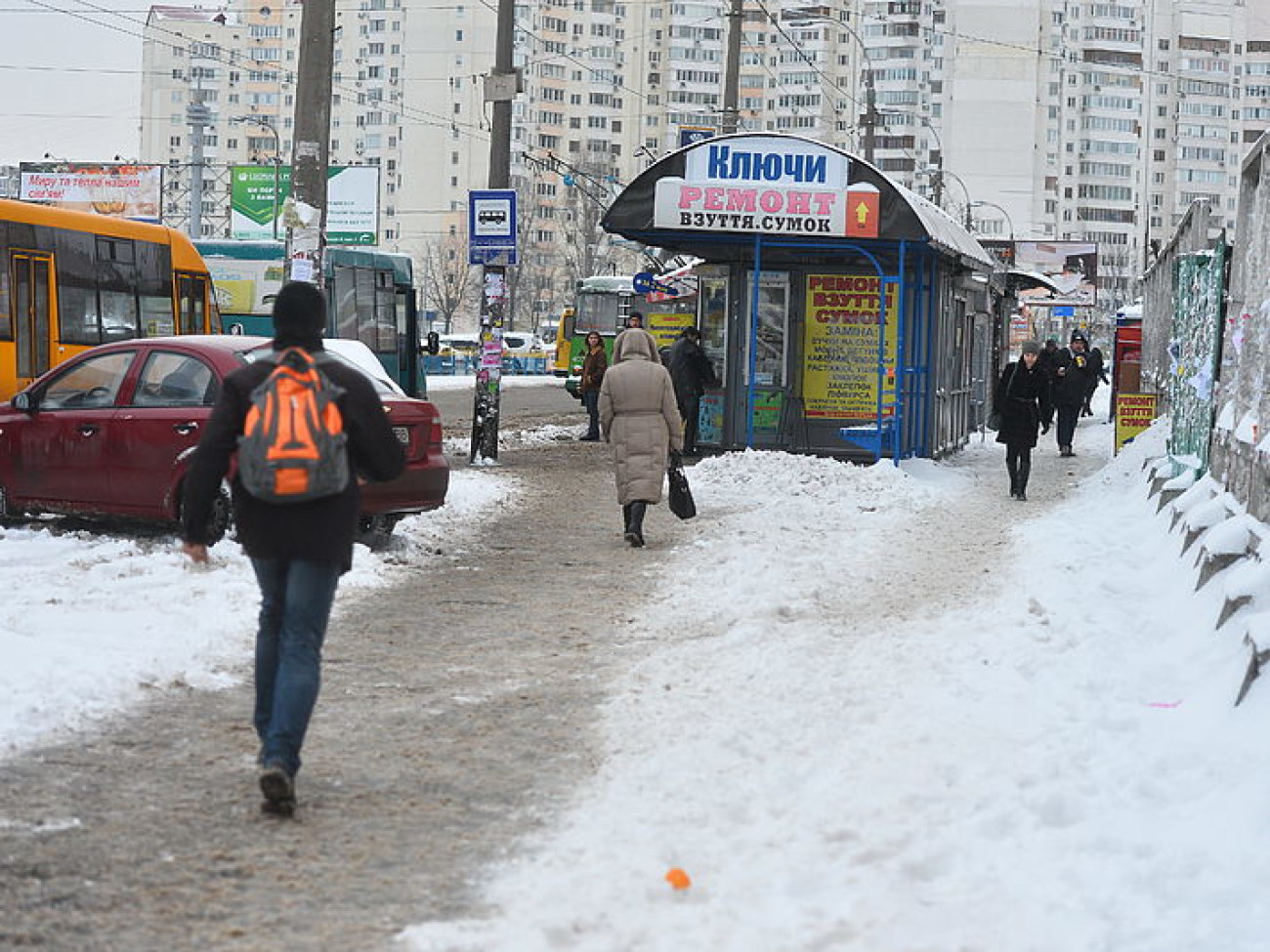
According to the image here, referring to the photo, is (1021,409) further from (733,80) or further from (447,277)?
(447,277)

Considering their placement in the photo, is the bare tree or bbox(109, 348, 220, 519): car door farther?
the bare tree

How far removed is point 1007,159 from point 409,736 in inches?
4704

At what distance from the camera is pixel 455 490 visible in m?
18.9

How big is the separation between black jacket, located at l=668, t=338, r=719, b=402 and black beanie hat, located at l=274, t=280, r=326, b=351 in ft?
54.4

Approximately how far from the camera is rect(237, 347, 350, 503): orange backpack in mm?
6312

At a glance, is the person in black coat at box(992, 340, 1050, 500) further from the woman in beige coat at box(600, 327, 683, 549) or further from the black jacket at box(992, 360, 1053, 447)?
the woman in beige coat at box(600, 327, 683, 549)

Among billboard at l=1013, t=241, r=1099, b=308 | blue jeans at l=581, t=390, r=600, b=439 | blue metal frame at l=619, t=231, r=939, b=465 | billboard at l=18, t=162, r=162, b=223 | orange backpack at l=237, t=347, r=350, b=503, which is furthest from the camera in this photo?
billboard at l=1013, t=241, r=1099, b=308

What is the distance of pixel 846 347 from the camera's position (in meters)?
23.3

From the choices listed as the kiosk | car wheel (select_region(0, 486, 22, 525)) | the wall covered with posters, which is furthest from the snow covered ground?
the kiosk

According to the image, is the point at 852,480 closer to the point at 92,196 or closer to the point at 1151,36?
the point at 92,196

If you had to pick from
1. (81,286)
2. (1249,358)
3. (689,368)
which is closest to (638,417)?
(1249,358)

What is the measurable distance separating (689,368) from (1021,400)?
180 inches

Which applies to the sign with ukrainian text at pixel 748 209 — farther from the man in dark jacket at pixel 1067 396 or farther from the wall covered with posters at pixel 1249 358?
the man in dark jacket at pixel 1067 396

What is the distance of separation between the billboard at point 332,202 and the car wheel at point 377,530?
48.7 m
